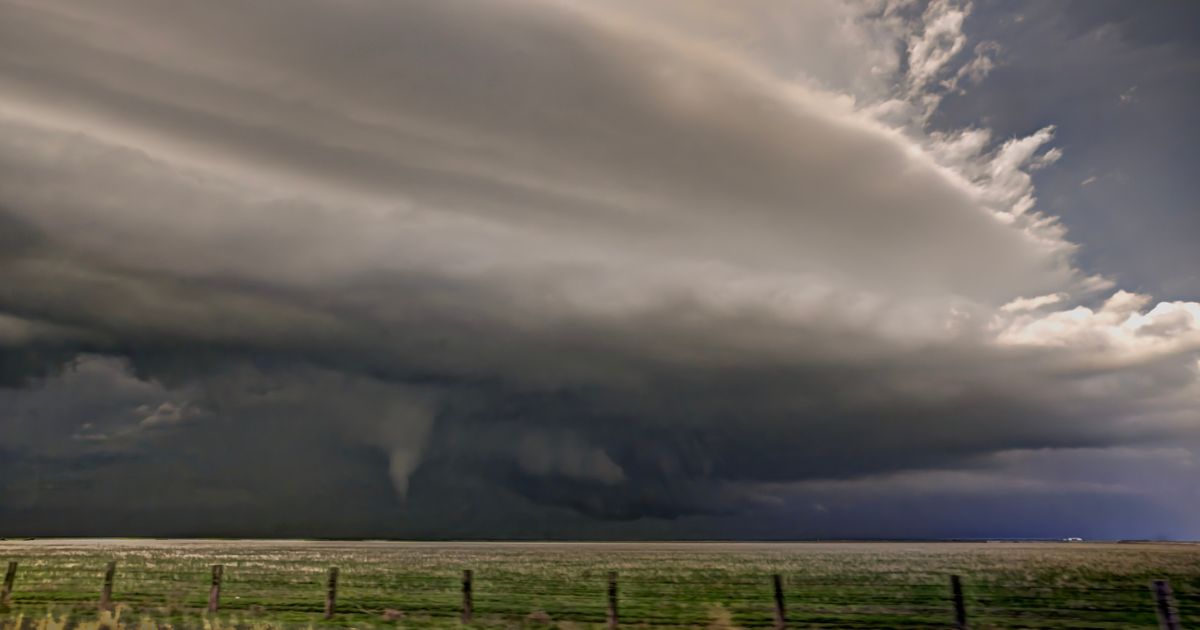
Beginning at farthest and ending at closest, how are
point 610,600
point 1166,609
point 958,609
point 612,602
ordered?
point 610,600 < point 612,602 < point 958,609 < point 1166,609

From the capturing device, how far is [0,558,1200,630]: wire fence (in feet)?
90.7

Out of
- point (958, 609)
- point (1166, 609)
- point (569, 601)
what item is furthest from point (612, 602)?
point (1166, 609)

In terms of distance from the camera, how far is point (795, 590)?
4194cm

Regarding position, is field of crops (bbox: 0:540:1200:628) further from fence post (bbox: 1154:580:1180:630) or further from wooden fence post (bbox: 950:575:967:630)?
fence post (bbox: 1154:580:1180:630)

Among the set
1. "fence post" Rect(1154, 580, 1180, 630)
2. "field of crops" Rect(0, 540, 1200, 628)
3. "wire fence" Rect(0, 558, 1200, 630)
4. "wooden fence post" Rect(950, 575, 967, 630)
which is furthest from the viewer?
"wire fence" Rect(0, 558, 1200, 630)

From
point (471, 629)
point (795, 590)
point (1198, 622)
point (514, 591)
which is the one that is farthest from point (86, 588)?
point (1198, 622)

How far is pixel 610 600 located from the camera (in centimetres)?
2533

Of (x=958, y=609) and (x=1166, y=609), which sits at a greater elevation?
(x=1166, y=609)

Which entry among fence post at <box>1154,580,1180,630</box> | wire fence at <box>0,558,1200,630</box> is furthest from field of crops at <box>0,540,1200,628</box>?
fence post at <box>1154,580,1180,630</box>

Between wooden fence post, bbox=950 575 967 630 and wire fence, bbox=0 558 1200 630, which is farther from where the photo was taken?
wire fence, bbox=0 558 1200 630

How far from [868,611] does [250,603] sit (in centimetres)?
2605

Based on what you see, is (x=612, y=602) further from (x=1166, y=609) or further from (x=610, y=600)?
(x=1166, y=609)

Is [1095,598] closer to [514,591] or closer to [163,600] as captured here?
[514,591]

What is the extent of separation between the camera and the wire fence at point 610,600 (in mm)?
27656
